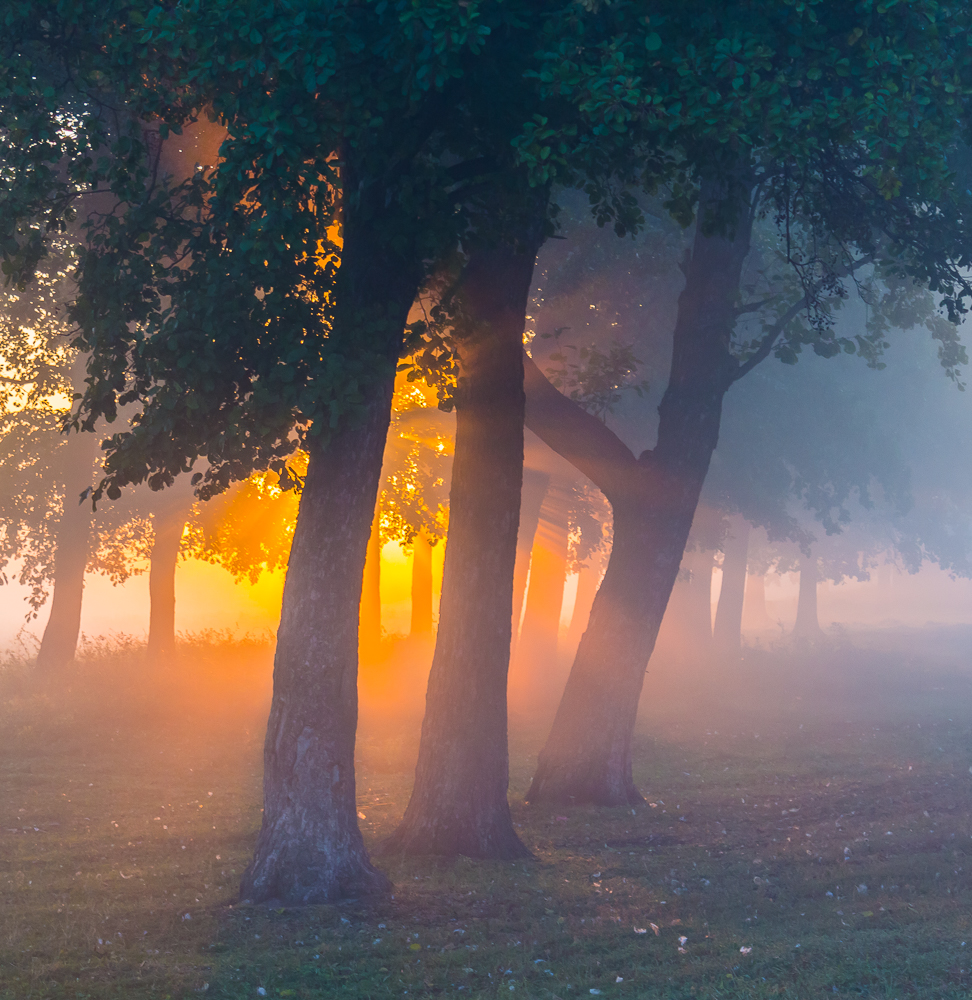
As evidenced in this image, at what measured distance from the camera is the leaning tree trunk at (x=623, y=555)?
14.2 metres

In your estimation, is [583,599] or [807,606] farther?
[807,606]

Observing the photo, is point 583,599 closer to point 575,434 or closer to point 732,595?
point 732,595

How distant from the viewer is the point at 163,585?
79.9 ft


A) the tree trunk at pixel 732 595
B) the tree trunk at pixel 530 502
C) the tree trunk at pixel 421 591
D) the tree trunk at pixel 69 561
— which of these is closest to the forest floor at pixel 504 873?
the tree trunk at pixel 69 561

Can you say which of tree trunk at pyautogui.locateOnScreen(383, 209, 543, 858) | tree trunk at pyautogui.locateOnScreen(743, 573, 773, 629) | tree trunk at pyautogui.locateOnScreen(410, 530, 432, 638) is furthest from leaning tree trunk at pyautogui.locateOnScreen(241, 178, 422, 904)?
tree trunk at pyautogui.locateOnScreen(743, 573, 773, 629)

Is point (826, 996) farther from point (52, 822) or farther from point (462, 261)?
point (52, 822)

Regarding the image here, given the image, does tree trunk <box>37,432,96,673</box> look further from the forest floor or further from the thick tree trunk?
the thick tree trunk

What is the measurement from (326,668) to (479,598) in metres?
2.65

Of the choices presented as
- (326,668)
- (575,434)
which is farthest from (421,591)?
(326,668)

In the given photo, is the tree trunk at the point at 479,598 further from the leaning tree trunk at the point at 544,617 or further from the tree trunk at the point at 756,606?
the tree trunk at the point at 756,606

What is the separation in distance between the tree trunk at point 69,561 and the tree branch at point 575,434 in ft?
42.9

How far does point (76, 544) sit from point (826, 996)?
2021cm

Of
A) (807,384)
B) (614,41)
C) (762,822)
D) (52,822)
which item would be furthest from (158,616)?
(807,384)

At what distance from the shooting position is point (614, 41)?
26.7 feet
